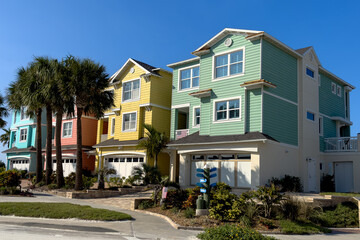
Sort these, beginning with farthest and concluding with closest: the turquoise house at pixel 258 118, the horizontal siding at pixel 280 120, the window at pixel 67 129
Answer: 1. the window at pixel 67 129
2. the horizontal siding at pixel 280 120
3. the turquoise house at pixel 258 118

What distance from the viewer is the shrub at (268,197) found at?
14234mm

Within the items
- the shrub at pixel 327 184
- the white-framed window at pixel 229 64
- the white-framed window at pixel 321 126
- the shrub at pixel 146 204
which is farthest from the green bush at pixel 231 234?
the white-framed window at pixel 321 126

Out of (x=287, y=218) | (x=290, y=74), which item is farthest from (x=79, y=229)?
(x=290, y=74)

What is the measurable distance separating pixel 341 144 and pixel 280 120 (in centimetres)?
745

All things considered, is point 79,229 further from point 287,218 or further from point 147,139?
point 147,139

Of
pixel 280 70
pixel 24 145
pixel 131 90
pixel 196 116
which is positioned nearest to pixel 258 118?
pixel 280 70

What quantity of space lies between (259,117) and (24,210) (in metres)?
13.6

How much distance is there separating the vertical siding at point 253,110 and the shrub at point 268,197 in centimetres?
759

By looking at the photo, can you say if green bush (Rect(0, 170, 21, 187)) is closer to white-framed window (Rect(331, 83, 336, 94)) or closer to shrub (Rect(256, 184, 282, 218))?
shrub (Rect(256, 184, 282, 218))

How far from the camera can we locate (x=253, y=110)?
2206 cm

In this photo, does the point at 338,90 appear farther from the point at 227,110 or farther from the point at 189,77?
the point at 227,110

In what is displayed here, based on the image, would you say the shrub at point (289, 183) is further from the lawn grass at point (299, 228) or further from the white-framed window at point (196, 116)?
the white-framed window at point (196, 116)

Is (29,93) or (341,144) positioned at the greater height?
(29,93)

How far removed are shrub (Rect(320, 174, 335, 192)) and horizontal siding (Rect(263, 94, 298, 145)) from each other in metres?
4.27
